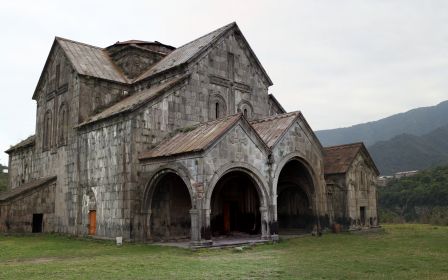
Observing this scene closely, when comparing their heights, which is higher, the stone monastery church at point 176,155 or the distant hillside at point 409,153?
the distant hillside at point 409,153

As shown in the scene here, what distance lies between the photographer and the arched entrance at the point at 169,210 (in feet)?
64.4

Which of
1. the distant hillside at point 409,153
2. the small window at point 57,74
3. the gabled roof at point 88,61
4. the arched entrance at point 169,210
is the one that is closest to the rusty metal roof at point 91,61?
the gabled roof at point 88,61

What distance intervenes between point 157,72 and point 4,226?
1151 centimetres

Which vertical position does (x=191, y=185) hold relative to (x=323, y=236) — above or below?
above

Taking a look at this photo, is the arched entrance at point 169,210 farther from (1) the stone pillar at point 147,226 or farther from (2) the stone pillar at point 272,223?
(2) the stone pillar at point 272,223

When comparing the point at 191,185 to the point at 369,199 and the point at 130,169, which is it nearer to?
the point at 130,169

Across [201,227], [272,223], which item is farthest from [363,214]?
[201,227]

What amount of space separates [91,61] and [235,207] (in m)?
11.8

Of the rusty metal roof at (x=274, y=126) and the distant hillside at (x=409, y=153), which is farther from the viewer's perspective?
the distant hillside at (x=409, y=153)

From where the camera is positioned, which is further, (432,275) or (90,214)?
(90,214)

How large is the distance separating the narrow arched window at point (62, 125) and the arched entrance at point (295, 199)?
12135 millimetres

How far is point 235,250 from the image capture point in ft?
51.7

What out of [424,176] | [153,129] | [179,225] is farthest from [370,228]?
[424,176]

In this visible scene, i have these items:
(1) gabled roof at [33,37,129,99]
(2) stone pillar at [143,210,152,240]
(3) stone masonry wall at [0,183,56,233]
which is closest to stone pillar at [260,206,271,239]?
(2) stone pillar at [143,210,152,240]
